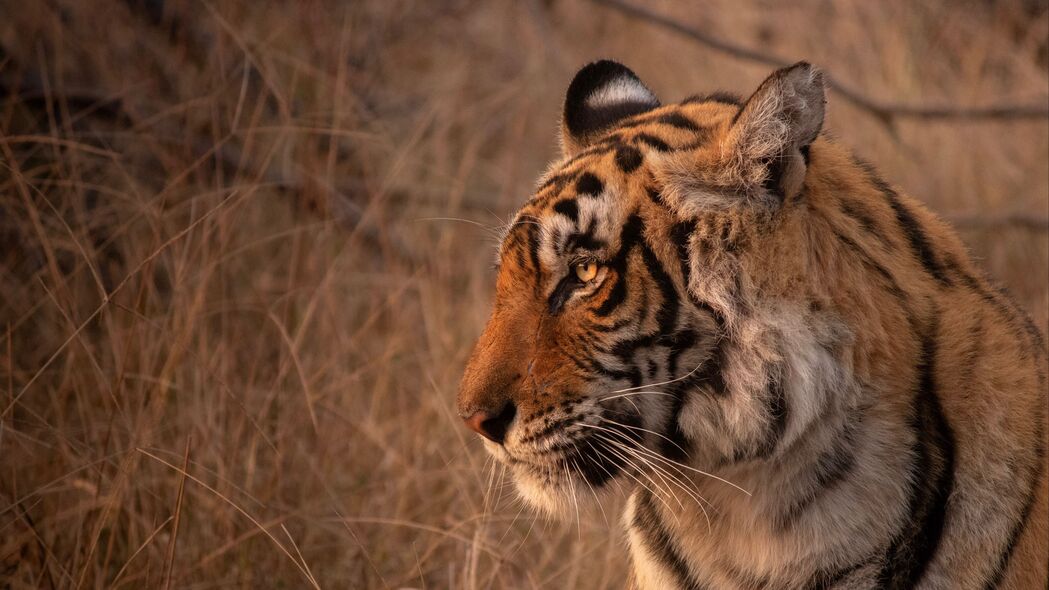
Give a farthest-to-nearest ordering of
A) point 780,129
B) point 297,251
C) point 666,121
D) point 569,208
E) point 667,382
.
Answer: point 297,251
point 666,121
point 569,208
point 667,382
point 780,129

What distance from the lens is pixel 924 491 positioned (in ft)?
6.98

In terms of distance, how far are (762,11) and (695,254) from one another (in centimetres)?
618

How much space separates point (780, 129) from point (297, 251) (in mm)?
2286

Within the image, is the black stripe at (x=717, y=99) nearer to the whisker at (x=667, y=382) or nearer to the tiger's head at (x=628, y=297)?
the tiger's head at (x=628, y=297)

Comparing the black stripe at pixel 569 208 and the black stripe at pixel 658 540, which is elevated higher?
the black stripe at pixel 569 208

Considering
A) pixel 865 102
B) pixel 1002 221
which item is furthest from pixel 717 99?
pixel 1002 221

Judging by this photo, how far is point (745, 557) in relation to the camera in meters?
2.26

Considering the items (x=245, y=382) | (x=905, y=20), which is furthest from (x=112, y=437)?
(x=905, y=20)

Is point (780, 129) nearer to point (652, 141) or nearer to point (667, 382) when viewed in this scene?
point (652, 141)

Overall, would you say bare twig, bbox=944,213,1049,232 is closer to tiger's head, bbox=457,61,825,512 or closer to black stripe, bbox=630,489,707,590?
black stripe, bbox=630,489,707,590

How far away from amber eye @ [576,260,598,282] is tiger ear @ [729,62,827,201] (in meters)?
0.35

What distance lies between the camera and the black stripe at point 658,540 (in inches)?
93.2

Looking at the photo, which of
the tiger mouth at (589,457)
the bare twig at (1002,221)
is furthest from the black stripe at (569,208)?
the bare twig at (1002,221)

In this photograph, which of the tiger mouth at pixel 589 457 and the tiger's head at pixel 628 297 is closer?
the tiger's head at pixel 628 297
